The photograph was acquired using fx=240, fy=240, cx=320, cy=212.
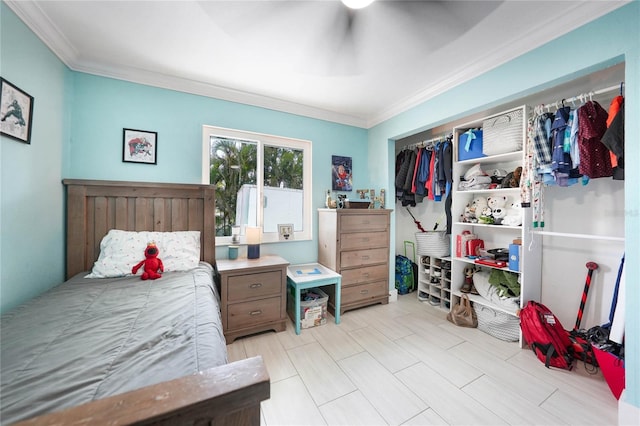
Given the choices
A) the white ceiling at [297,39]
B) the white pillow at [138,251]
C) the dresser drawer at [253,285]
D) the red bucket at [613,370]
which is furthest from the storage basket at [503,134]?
the white pillow at [138,251]

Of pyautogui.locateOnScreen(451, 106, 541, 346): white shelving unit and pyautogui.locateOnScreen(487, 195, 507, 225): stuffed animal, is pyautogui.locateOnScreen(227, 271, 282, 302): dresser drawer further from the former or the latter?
pyautogui.locateOnScreen(487, 195, 507, 225): stuffed animal

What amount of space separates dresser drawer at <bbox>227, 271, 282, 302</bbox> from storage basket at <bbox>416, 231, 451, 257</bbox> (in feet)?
6.32

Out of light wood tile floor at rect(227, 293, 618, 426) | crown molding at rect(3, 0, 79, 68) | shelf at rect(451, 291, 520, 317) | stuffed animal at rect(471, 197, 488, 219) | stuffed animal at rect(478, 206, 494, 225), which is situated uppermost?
crown molding at rect(3, 0, 79, 68)

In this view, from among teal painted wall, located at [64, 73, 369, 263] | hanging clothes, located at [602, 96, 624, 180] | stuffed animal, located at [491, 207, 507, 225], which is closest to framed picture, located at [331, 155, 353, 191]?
teal painted wall, located at [64, 73, 369, 263]

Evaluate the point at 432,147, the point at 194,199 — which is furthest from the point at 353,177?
the point at 194,199

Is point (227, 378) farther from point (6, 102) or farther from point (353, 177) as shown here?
point (353, 177)

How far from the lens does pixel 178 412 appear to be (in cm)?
54

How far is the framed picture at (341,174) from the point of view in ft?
10.5

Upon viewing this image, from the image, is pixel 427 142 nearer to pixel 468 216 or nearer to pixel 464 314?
pixel 468 216

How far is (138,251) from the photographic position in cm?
195

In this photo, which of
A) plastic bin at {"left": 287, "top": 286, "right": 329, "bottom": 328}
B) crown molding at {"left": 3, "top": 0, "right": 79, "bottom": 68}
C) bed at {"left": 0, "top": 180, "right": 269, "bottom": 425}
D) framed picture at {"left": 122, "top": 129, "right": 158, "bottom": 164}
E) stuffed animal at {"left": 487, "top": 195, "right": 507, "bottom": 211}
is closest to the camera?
bed at {"left": 0, "top": 180, "right": 269, "bottom": 425}

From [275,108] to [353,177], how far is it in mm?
1351

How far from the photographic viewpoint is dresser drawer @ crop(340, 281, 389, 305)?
2762 mm

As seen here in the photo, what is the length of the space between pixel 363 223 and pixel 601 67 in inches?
83.3
